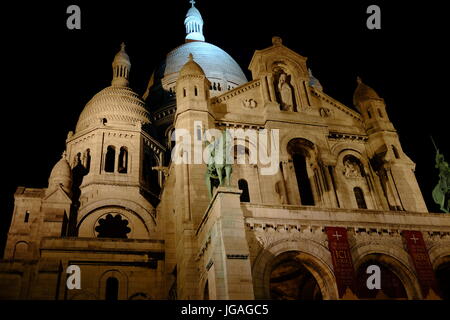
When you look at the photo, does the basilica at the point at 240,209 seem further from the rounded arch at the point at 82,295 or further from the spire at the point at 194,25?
the spire at the point at 194,25

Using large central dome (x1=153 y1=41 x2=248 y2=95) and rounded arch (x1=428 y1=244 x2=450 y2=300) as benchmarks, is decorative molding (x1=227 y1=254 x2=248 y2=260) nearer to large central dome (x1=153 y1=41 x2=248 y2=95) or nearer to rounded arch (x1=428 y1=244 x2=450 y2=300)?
rounded arch (x1=428 y1=244 x2=450 y2=300)

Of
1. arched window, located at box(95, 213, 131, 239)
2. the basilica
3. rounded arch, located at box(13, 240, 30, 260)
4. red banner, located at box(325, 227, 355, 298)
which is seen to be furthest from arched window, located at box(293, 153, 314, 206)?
rounded arch, located at box(13, 240, 30, 260)

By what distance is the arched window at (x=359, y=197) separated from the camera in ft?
100

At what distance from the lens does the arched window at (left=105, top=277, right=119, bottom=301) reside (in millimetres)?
28281

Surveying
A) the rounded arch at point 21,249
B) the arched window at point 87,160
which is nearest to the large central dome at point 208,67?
the arched window at point 87,160

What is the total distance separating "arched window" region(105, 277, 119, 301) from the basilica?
2.7 inches

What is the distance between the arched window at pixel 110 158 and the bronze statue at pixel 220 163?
16.9 meters

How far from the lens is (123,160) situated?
38.6m

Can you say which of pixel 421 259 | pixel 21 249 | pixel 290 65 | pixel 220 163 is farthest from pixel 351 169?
pixel 21 249

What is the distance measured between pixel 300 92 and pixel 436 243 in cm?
1471

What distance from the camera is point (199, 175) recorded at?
25672 millimetres

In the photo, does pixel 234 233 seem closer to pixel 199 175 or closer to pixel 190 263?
pixel 190 263

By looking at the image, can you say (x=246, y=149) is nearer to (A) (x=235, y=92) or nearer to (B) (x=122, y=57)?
(A) (x=235, y=92)

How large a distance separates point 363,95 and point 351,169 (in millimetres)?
6444
